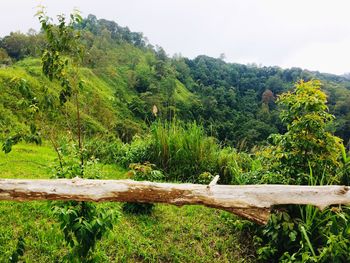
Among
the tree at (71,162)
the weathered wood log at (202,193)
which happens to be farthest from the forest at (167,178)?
the weathered wood log at (202,193)

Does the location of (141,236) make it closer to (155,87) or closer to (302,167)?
(302,167)

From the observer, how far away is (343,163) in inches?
155

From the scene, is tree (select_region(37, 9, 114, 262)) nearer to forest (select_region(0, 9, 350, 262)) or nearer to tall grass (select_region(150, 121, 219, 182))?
forest (select_region(0, 9, 350, 262))

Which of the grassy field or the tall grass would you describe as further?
the tall grass

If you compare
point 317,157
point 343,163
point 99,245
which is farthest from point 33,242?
point 343,163

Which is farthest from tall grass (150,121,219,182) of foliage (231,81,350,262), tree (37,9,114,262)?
tree (37,9,114,262)

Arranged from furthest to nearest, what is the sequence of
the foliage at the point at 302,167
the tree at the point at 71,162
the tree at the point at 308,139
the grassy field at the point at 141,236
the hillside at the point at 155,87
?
the hillside at the point at 155,87, the tree at the point at 308,139, the grassy field at the point at 141,236, the foliage at the point at 302,167, the tree at the point at 71,162

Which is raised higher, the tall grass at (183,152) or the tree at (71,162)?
the tree at (71,162)

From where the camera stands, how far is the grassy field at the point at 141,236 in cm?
337

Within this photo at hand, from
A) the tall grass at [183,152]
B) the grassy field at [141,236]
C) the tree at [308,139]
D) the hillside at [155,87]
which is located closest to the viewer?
the grassy field at [141,236]

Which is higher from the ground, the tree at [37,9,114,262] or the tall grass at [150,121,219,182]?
the tree at [37,9,114,262]

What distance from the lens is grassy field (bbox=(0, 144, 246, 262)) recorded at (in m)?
3.37

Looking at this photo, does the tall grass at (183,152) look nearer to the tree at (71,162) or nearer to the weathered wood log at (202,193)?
the tree at (71,162)

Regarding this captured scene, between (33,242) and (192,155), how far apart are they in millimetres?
3223
